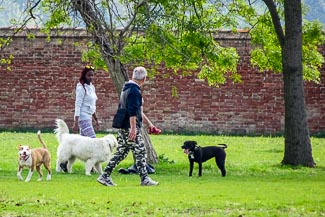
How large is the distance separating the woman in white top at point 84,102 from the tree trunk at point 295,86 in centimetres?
461

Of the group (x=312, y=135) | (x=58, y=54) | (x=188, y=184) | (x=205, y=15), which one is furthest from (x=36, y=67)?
(x=188, y=184)

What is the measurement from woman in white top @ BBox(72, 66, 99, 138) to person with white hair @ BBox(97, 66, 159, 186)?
3.57 metres

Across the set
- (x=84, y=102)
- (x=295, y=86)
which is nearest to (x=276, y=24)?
(x=295, y=86)

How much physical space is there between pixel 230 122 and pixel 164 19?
45.1 feet

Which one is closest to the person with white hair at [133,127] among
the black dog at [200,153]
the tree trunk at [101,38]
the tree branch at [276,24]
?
the black dog at [200,153]

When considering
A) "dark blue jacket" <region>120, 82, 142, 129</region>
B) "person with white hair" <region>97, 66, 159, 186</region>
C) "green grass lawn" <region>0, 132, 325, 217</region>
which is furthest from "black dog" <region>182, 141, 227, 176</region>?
"dark blue jacket" <region>120, 82, 142, 129</region>

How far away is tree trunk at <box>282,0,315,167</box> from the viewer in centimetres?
2423

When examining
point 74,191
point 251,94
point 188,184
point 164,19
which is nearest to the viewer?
point 74,191

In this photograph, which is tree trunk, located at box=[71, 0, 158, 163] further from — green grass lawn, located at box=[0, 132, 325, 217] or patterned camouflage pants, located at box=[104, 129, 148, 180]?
patterned camouflage pants, located at box=[104, 129, 148, 180]

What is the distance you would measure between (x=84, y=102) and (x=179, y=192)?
532 cm

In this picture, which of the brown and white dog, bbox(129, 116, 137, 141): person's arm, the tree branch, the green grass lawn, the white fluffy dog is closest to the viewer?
the green grass lawn

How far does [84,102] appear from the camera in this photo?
22.4 meters

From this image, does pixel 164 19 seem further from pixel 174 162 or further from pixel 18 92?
pixel 18 92

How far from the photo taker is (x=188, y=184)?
19406 mm
